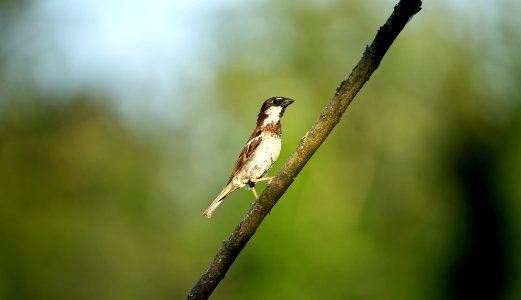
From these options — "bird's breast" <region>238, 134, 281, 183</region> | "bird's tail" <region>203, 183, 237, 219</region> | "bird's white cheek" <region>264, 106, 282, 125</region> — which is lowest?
"bird's tail" <region>203, 183, 237, 219</region>

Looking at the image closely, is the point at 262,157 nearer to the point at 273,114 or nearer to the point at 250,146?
the point at 250,146

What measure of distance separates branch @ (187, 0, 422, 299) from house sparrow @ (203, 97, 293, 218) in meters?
3.79

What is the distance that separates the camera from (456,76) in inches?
1359

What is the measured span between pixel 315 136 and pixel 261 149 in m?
4.39

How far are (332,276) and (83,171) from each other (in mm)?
14237

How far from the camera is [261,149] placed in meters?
8.82

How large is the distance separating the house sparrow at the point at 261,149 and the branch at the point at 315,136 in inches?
149

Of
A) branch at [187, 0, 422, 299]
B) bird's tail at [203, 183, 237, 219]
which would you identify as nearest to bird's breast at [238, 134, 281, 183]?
bird's tail at [203, 183, 237, 219]

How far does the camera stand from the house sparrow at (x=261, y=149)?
859 cm

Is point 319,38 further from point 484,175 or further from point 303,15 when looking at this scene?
point 484,175

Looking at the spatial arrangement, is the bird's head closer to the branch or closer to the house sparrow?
the house sparrow

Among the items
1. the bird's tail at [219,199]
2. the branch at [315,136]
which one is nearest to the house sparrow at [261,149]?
the bird's tail at [219,199]

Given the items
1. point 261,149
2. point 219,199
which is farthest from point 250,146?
point 219,199

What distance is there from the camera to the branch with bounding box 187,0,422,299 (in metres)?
4.18
